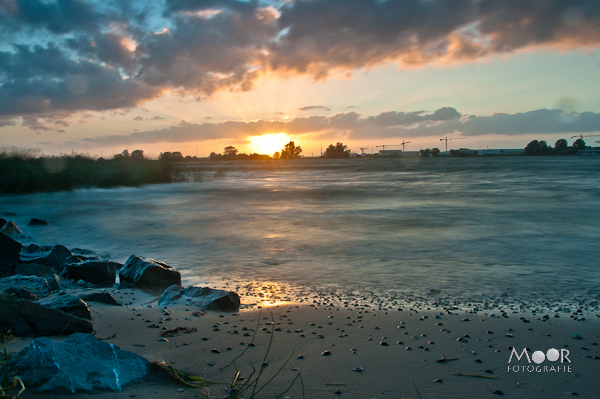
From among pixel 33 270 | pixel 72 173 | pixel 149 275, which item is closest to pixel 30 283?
pixel 33 270

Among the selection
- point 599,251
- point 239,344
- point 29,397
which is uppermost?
point 29,397

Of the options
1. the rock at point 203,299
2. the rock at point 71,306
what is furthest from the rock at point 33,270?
the rock at point 71,306

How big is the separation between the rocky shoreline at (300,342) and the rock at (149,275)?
0.20 metres

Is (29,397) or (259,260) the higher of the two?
(29,397)

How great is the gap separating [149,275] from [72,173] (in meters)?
26.8

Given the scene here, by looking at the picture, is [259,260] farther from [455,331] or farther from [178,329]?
[455,331]

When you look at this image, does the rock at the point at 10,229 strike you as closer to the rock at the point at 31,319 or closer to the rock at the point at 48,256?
the rock at the point at 48,256

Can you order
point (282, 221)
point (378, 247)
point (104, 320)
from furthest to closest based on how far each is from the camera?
point (282, 221)
point (378, 247)
point (104, 320)

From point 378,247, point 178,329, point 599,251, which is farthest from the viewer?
point 378,247

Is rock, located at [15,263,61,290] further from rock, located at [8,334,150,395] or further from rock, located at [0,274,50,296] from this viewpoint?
rock, located at [8,334,150,395]

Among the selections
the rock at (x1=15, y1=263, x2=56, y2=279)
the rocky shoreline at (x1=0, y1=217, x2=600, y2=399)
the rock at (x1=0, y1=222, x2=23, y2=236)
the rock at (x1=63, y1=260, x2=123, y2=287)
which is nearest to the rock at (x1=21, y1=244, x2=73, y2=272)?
the rock at (x1=15, y1=263, x2=56, y2=279)

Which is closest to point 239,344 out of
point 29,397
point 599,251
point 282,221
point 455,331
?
point 29,397

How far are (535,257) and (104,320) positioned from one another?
7.63 metres

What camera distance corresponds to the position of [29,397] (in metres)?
1.97
